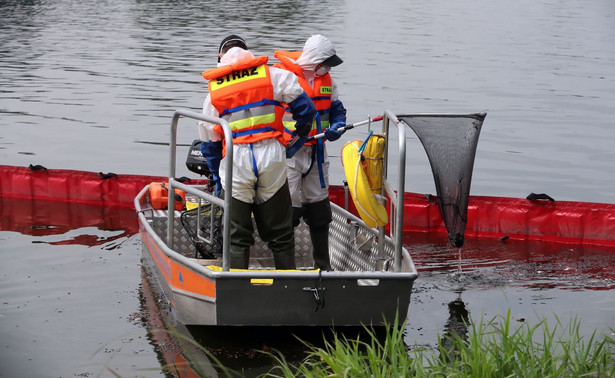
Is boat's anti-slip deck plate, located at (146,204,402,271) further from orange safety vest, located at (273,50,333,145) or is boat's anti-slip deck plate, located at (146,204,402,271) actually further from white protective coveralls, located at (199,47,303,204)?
white protective coveralls, located at (199,47,303,204)

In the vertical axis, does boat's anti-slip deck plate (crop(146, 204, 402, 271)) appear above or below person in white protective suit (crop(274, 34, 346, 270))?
below

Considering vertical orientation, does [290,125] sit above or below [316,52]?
below

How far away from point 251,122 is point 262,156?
24 centimetres

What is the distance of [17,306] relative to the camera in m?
8.17

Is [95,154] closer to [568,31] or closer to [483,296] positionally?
[483,296]

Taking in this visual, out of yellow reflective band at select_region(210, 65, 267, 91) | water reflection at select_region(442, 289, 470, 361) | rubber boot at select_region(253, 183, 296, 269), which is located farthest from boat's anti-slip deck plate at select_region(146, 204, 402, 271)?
yellow reflective band at select_region(210, 65, 267, 91)

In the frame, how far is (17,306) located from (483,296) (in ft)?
12.5

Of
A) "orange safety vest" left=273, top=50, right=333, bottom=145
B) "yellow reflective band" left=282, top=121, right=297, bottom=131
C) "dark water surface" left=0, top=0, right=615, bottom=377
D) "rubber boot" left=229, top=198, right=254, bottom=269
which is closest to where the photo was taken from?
"rubber boot" left=229, top=198, right=254, bottom=269

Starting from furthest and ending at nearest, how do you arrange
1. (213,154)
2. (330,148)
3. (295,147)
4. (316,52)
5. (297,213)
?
(330,148)
(297,213)
(316,52)
(295,147)
(213,154)

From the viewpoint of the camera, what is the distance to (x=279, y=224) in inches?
289

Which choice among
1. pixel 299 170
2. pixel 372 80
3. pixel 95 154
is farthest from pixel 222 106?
pixel 372 80

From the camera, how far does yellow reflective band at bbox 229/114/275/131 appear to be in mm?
7043

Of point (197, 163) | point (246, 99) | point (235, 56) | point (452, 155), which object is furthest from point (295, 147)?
point (197, 163)

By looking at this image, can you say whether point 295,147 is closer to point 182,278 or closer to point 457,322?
point 182,278
